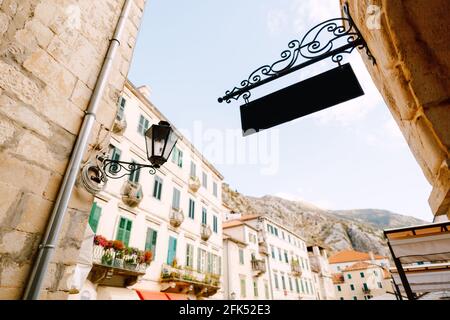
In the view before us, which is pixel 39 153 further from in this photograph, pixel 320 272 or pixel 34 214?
pixel 320 272

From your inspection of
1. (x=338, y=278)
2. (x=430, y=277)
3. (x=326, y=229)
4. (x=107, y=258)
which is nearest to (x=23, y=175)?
(x=430, y=277)

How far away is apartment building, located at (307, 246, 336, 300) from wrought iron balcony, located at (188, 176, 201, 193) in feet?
95.0

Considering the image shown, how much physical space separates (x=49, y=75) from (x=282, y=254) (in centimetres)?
3183

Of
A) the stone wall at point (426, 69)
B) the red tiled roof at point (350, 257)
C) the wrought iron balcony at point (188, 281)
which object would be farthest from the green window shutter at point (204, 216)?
the red tiled roof at point (350, 257)

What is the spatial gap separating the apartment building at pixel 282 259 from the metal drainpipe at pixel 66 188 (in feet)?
86.4

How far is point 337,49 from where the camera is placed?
2764mm

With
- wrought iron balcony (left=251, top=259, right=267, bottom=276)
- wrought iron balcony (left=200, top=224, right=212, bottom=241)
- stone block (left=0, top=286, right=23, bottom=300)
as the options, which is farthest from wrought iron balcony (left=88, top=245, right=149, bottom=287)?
wrought iron balcony (left=251, top=259, right=267, bottom=276)

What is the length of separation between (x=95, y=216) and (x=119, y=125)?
4.44 meters

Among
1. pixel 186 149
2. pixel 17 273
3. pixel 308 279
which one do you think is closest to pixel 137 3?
pixel 17 273

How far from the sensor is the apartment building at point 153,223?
11.0m

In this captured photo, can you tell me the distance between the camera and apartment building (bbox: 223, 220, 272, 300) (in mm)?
20953

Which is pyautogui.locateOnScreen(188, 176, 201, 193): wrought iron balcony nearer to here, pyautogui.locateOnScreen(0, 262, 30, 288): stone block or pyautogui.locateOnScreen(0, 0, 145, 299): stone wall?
pyautogui.locateOnScreen(0, 0, 145, 299): stone wall
